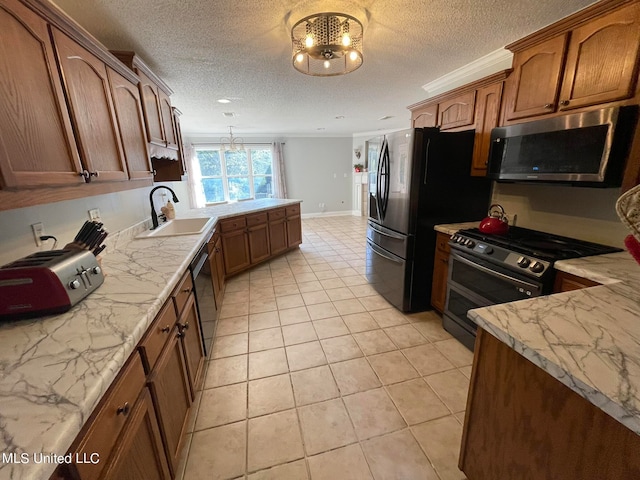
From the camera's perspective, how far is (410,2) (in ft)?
4.75

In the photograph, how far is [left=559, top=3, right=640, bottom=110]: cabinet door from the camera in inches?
52.1

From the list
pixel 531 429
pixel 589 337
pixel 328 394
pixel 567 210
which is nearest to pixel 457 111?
pixel 567 210

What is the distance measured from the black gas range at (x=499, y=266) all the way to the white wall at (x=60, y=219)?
2.55 m

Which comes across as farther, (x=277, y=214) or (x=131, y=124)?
(x=277, y=214)

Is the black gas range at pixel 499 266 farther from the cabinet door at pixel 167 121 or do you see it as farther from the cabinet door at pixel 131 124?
the cabinet door at pixel 167 121

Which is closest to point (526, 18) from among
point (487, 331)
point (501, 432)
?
point (487, 331)

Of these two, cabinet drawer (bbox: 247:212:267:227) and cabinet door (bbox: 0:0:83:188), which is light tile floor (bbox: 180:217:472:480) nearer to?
cabinet drawer (bbox: 247:212:267:227)

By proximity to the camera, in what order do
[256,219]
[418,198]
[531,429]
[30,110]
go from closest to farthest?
1. [531,429]
2. [30,110]
3. [418,198]
4. [256,219]

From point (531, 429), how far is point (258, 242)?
11.0ft

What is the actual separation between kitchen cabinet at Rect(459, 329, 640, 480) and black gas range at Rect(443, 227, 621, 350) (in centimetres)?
82

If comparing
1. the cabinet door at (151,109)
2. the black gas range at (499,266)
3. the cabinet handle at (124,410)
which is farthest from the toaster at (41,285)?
the black gas range at (499,266)

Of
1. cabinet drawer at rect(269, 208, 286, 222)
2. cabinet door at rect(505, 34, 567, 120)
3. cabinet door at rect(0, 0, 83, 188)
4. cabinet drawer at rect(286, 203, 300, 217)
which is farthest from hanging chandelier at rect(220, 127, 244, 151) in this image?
cabinet door at rect(505, 34, 567, 120)

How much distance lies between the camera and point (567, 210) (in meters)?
1.93

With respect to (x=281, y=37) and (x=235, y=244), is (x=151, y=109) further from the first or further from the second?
(x=235, y=244)
